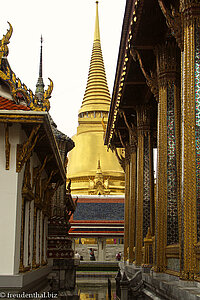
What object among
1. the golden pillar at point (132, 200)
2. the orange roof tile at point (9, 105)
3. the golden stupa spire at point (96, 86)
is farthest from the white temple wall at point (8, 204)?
the golden stupa spire at point (96, 86)

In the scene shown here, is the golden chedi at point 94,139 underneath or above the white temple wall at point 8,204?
above

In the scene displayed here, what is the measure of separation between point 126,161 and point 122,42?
10.2m

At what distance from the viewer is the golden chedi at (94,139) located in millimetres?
42312

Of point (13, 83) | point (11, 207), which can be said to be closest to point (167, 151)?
point (13, 83)

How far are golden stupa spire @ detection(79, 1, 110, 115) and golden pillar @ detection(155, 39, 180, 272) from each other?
34276mm

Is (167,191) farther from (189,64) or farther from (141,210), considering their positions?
(141,210)

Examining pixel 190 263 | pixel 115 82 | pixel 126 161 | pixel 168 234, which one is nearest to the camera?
pixel 190 263

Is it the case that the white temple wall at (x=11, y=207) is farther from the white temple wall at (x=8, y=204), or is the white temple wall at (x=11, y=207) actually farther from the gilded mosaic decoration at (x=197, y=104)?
the gilded mosaic decoration at (x=197, y=104)

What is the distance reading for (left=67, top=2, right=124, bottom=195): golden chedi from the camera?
139 ft

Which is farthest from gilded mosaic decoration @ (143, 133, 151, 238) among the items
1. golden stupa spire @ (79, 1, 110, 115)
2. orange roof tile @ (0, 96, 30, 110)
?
golden stupa spire @ (79, 1, 110, 115)

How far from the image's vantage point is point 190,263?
7059mm

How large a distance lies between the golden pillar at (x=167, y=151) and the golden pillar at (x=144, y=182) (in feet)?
16.0

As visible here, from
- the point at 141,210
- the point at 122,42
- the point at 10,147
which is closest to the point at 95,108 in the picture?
the point at 141,210

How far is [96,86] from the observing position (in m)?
47.2
